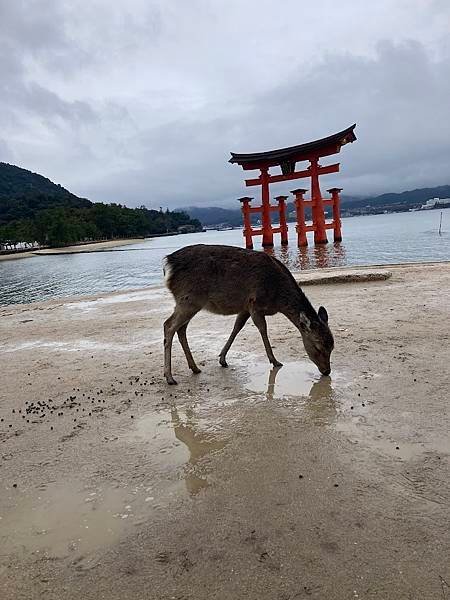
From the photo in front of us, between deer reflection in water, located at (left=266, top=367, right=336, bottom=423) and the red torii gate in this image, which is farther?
the red torii gate

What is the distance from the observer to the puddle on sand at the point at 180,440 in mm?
3446

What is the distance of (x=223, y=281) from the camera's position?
5.89 metres

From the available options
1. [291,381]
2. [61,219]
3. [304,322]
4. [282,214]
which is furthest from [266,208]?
[61,219]

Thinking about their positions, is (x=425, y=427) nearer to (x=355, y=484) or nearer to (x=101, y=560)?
(x=355, y=484)

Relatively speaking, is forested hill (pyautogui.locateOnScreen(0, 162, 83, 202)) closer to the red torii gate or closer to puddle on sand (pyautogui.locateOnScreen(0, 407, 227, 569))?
the red torii gate

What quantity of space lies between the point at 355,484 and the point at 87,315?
9797 mm

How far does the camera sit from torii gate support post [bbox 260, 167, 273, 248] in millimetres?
36469

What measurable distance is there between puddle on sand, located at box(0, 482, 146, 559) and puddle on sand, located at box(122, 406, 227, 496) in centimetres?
45

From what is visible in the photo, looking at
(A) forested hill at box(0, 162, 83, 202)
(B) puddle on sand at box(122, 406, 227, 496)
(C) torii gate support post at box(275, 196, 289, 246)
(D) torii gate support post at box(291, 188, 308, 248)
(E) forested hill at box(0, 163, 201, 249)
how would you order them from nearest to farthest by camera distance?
(B) puddle on sand at box(122, 406, 227, 496), (D) torii gate support post at box(291, 188, 308, 248), (C) torii gate support post at box(275, 196, 289, 246), (E) forested hill at box(0, 163, 201, 249), (A) forested hill at box(0, 162, 83, 202)

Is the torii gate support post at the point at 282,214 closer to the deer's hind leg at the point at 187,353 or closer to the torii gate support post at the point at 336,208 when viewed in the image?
the torii gate support post at the point at 336,208

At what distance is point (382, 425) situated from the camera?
155 inches

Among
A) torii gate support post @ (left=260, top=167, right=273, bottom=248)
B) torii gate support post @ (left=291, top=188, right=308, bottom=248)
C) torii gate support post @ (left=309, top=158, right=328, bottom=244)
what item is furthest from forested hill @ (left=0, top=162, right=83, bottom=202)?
torii gate support post @ (left=309, top=158, right=328, bottom=244)

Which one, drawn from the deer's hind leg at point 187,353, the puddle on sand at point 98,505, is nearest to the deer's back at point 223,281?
the deer's hind leg at point 187,353

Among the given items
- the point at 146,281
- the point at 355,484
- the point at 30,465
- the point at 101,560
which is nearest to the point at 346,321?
the point at 355,484
